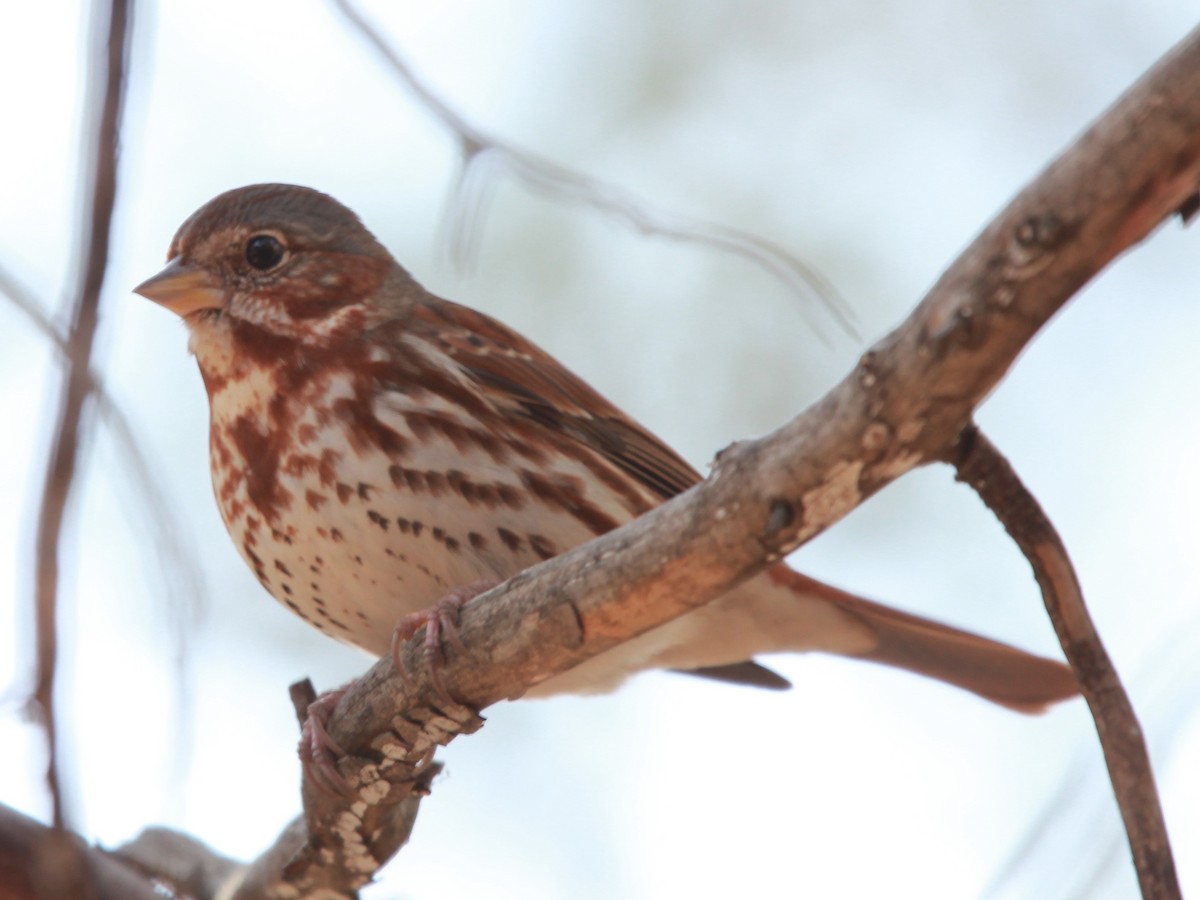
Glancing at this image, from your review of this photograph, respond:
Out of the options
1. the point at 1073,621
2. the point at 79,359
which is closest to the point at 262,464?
the point at 1073,621

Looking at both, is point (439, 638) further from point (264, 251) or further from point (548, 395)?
point (264, 251)

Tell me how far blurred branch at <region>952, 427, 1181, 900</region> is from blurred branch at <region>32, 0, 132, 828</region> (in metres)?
1.54

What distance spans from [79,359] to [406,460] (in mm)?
2508

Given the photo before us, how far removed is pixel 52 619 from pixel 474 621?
1.61 m

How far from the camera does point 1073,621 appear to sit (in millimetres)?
2684

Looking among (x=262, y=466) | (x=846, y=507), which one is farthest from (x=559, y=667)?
(x=262, y=466)

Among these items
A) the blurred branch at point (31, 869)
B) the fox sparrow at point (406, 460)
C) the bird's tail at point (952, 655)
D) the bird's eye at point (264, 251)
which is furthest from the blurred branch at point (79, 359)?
the bird's tail at point (952, 655)

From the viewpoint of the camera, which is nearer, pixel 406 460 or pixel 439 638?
pixel 439 638

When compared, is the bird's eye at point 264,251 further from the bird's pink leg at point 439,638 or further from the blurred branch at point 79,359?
the blurred branch at point 79,359

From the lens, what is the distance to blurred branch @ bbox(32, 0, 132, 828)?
1488 millimetres

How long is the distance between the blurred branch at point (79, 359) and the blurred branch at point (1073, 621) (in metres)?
1.54

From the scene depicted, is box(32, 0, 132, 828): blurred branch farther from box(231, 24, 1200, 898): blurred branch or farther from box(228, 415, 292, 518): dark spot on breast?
box(228, 415, 292, 518): dark spot on breast

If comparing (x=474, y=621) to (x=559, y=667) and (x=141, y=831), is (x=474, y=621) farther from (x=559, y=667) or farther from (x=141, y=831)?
(x=141, y=831)

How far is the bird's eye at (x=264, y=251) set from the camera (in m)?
4.68
